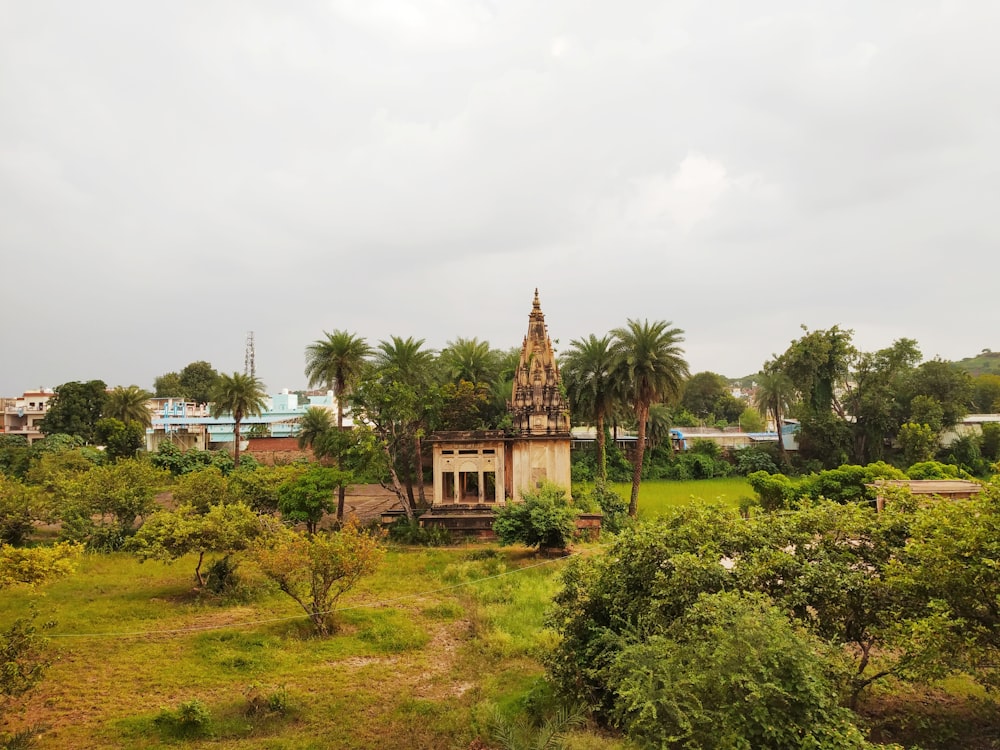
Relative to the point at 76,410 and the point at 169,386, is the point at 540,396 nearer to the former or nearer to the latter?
the point at 76,410

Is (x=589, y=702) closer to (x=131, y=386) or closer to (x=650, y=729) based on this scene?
(x=650, y=729)

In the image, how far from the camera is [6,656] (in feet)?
29.9

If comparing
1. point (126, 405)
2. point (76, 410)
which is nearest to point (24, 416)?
point (76, 410)

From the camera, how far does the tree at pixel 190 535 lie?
15516 mm

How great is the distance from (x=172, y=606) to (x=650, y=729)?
1407 cm

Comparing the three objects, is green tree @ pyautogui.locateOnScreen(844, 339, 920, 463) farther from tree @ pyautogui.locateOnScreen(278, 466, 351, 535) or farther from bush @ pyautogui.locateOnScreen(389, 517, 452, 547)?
tree @ pyautogui.locateOnScreen(278, 466, 351, 535)

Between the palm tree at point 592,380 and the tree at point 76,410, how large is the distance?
40.0 metres

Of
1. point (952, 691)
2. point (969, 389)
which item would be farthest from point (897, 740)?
point (969, 389)

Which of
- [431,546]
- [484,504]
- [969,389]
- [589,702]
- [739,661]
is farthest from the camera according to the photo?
[969,389]

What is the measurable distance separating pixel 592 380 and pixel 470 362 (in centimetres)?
1283

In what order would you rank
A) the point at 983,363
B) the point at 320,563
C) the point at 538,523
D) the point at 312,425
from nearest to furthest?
the point at 320,563, the point at 538,523, the point at 312,425, the point at 983,363

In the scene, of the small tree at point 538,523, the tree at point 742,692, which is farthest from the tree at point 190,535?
the tree at point 742,692

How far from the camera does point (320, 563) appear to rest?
1334 cm

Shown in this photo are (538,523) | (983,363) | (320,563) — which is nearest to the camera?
(320,563)
